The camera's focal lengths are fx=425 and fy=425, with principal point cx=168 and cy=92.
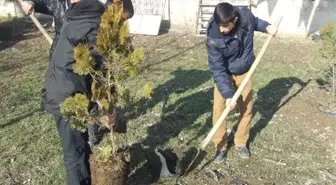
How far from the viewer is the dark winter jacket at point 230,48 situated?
161 inches

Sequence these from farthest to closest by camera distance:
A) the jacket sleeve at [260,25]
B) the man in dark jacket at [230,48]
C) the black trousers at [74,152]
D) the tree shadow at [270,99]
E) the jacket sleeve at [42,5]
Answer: the tree shadow at [270,99] < the jacket sleeve at [42,5] < the jacket sleeve at [260,25] < the man in dark jacket at [230,48] < the black trousers at [74,152]

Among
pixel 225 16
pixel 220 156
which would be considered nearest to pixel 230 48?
pixel 225 16

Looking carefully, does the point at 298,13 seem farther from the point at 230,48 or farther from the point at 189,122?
the point at 230,48

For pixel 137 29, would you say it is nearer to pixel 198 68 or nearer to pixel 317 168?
pixel 198 68

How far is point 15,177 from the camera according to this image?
172 inches

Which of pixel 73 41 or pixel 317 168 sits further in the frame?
pixel 317 168

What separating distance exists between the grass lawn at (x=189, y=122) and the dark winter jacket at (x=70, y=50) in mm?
548

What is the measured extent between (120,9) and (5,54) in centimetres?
596

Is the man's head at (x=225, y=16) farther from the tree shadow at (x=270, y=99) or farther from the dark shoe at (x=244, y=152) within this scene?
the tree shadow at (x=270, y=99)

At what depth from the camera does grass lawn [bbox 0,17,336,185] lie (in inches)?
179

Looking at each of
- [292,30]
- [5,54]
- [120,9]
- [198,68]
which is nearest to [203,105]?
[198,68]

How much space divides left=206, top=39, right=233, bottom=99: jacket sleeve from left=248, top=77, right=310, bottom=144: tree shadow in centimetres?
125

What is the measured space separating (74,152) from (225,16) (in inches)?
70.6

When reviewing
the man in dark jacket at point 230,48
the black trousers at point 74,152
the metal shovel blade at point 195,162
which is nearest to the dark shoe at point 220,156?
the metal shovel blade at point 195,162
